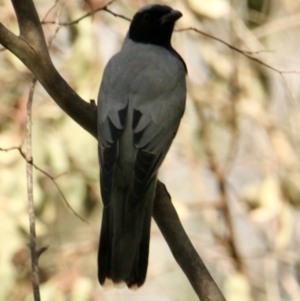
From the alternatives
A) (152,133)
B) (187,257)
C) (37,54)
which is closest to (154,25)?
(152,133)

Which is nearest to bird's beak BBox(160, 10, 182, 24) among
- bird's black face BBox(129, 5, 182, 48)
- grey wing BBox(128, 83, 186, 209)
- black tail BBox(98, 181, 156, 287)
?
bird's black face BBox(129, 5, 182, 48)

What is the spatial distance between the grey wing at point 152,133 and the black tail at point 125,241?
0.20 feet

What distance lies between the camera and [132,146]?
3.37m

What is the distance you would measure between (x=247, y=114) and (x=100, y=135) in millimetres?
2570

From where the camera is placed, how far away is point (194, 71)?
595cm

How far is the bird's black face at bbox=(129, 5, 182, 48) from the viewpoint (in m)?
4.27

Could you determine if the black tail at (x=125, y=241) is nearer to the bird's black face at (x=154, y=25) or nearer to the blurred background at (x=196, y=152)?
the bird's black face at (x=154, y=25)

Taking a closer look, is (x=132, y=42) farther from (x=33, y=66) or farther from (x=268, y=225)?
(x=268, y=225)

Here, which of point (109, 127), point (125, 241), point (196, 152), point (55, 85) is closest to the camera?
point (55, 85)

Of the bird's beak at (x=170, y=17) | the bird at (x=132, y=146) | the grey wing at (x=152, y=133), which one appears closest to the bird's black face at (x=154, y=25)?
the bird's beak at (x=170, y=17)

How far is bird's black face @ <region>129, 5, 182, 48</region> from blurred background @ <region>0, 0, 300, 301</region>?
76 centimetres

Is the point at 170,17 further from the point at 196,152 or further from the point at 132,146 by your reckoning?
the point at 196,152

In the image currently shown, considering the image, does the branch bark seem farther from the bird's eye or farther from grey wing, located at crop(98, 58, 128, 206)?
the bird's eye

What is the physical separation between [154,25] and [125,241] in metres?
1.54
